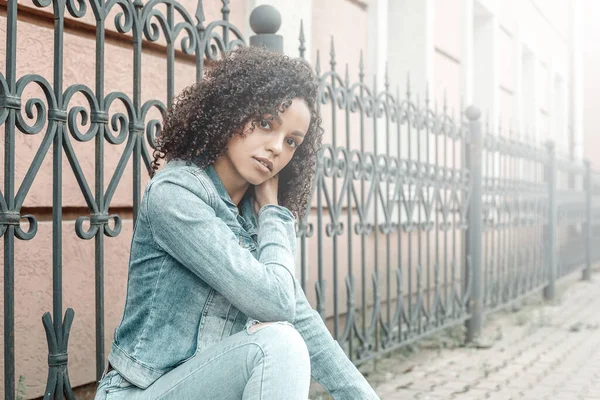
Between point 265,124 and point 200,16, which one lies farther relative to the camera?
point 200,16

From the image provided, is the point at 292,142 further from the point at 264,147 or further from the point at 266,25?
the point at 266,25

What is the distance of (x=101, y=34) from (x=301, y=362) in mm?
1196

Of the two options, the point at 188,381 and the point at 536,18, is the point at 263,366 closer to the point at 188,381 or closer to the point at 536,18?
the point at 188,381

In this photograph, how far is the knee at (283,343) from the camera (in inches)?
73.9

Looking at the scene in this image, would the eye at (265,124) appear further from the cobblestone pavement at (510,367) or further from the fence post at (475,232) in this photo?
the fence post at (475,232)

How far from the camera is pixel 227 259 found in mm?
1931

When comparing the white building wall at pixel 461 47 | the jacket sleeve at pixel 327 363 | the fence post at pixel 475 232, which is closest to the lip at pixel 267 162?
the jacket sleeve at pixel 327 363

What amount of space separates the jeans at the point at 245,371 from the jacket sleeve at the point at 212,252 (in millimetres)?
72

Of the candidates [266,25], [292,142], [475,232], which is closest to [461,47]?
[475,232]

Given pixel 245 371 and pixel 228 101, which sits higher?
pixel 228 101

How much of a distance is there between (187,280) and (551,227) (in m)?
7.05

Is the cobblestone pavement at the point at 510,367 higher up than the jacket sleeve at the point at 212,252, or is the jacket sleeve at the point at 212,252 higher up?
the jacket sleeve at the point at 212,252

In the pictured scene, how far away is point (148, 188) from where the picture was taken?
2.01 metres

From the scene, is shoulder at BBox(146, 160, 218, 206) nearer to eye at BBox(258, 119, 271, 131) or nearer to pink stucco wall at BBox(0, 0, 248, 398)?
eye at BBox(258, 119, 271, 131)
